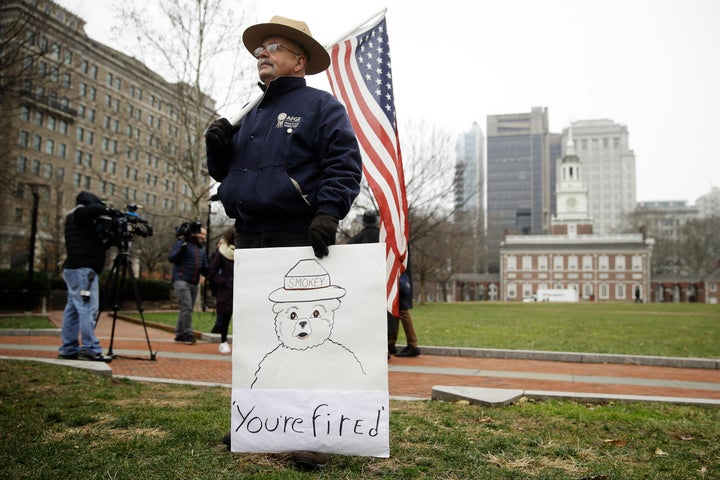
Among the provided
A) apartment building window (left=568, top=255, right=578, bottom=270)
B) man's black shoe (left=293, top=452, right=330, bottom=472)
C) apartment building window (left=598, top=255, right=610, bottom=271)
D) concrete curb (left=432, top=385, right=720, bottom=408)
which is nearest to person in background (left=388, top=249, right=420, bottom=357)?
concrete curb (left=432, top=385, right=720, bottom=408)

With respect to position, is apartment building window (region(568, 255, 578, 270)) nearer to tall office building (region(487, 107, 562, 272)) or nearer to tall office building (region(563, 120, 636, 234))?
tall office building (region(487, 107, 562, 272))

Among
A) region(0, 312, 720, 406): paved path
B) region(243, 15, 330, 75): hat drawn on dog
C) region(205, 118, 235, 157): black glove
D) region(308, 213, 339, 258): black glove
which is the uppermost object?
region(243, 15, 330, 75): hat drawn on dog

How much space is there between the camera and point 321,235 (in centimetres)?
289

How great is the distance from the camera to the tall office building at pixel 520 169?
516 ft

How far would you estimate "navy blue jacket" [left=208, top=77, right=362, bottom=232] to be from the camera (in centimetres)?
314

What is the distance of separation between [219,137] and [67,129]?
2873 inches

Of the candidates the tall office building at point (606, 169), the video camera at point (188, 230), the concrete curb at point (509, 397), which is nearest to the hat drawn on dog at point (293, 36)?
the concrete curb at point (509, 397)

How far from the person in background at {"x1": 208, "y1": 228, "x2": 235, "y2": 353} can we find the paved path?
0.44 metres

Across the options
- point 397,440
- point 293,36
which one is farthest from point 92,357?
point 293,36

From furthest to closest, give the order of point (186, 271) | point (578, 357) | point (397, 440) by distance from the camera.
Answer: point (186, 271) → point (578, 357) → point (397, 440)

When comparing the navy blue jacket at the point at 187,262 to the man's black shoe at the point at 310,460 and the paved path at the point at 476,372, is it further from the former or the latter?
the man's black shoe at the point at 310,460

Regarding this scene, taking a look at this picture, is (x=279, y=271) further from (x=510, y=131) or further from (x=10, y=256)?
(x=510, y=131)

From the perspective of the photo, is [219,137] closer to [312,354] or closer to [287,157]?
[287,157]

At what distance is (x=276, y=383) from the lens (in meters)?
2.93
